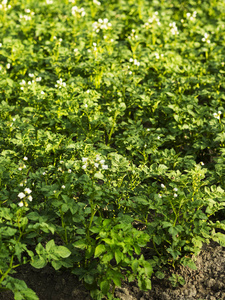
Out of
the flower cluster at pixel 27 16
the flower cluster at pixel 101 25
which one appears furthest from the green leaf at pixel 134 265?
the flower cluster at pixel 27 16

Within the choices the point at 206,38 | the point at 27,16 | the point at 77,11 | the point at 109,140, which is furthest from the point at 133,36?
the point at 109,140

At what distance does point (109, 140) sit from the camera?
172 inches

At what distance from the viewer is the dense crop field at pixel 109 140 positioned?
2.89 m

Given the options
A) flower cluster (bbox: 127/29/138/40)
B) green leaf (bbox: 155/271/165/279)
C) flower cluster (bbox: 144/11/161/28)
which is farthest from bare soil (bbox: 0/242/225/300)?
flower cluster (bbox: 144/11/161/28)

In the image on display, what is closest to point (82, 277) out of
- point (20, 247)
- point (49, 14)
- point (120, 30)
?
point (20, 247)

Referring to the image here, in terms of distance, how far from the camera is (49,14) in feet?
21.0

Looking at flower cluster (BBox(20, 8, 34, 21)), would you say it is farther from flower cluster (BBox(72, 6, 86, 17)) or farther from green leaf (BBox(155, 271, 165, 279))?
green leaf (BBox(155, 271, 165, 279))

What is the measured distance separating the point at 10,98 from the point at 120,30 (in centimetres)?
234

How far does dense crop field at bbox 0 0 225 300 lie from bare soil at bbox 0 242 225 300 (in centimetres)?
11

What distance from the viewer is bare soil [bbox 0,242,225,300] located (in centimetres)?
300

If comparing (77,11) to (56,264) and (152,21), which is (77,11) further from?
(56,264)

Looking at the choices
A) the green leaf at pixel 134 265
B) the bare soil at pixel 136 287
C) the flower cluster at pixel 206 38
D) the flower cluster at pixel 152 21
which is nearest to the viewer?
the green leaf at pixel 134 265

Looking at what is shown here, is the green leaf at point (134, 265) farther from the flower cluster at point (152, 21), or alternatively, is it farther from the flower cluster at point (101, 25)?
the flower cluster at point (152, 21)

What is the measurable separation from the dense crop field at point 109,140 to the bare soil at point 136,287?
110 mm
